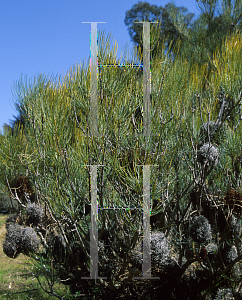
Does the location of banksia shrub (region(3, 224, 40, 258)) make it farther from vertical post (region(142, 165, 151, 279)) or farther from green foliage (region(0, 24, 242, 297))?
vertical post (region(142, 165, 151, 279))

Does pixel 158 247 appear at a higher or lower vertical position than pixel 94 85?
lower

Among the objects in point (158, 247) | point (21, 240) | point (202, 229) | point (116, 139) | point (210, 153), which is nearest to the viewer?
point (116, 139)

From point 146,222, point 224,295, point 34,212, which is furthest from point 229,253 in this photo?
point 34,212

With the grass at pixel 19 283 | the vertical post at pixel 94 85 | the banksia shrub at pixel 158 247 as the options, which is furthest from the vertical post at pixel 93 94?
the grass at pixel 19 283

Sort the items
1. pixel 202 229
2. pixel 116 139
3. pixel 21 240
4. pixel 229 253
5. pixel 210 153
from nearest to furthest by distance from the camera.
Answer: pixel 116 139 → pixel 202 229 → pixel 210 153 → pixel 229 253 → pixel 21 240

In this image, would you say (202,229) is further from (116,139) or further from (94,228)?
(116,139)

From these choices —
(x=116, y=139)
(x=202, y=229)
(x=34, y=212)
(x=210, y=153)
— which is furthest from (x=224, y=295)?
(x=34, y=212)

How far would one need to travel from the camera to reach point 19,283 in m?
3.40

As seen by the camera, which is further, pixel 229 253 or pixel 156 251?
pixel 229 253

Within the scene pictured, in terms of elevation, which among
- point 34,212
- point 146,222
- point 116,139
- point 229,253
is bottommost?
point 229,253

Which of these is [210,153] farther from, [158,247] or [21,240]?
[21,240]

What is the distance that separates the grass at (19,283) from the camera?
303 centimetres

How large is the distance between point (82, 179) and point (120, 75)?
35.1 inches

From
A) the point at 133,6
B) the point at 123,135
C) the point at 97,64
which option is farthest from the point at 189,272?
the point at 133,6
